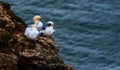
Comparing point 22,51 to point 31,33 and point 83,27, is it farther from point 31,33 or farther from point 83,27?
point 83,27

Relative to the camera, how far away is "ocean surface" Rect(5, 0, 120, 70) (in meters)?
29.9

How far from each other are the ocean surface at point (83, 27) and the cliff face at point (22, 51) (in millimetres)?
10960

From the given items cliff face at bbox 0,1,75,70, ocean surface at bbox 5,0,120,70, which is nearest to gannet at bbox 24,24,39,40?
cliff face at bbox 0,1,75,70

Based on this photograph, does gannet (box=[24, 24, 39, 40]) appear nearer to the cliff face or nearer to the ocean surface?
the cliff face

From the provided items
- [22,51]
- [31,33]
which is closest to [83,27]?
[31,33]

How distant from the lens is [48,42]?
18578 mm

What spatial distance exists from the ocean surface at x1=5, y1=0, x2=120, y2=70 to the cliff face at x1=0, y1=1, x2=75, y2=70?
11.0m

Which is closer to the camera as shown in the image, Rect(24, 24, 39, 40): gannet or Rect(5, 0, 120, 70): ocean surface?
Rect(24, 24, 39, 40): gannet

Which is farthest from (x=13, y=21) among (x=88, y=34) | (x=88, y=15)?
(x=88, y=15)

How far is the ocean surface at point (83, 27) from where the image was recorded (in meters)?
29.9

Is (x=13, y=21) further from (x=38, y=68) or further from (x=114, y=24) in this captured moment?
(x=114, y=24)

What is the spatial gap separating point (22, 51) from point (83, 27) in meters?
18.1

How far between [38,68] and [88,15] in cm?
2004

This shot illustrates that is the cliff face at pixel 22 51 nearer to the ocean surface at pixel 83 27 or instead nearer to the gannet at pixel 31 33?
the gannet at pixel 31 33
